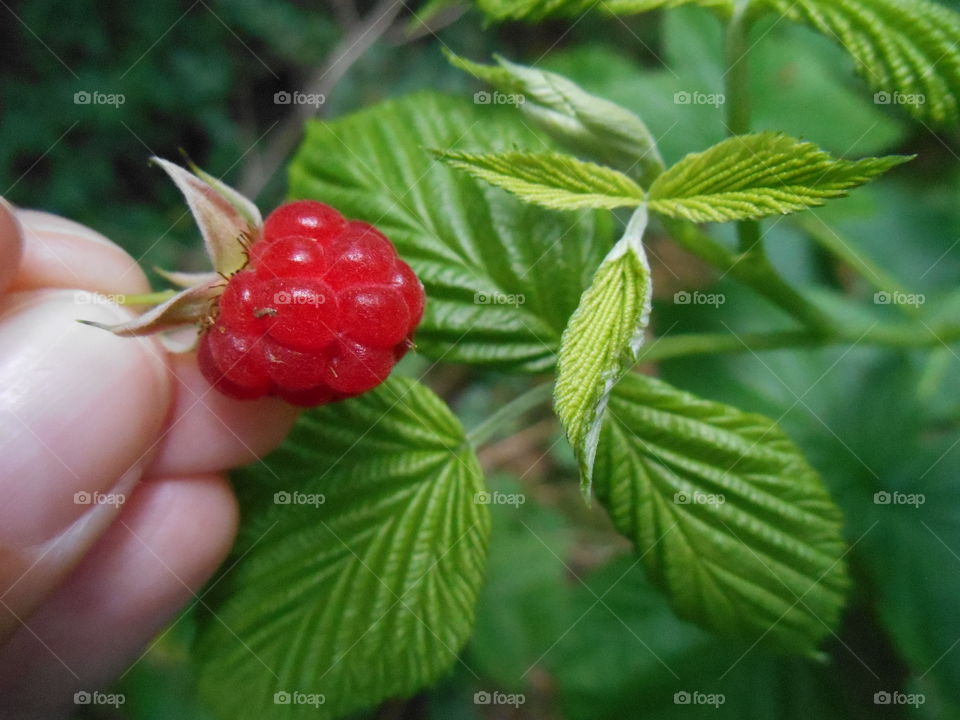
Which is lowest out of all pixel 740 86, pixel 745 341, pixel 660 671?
pixel 660 671

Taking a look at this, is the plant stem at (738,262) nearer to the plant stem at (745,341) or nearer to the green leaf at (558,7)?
the plant stem at (745,341)

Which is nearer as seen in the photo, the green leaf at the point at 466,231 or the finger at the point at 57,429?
the finger at the point at 57,429

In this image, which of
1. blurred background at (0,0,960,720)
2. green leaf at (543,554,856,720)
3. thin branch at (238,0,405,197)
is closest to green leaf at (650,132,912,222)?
blurred background at (0,0,960,720)

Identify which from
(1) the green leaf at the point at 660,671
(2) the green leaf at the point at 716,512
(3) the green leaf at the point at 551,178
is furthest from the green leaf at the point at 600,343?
(1) the green leaf at the point at 660,671

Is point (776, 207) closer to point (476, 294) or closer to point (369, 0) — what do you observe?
point (476, 294)

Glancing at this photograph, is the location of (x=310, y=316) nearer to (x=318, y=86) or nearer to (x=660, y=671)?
(x=660, y=671)

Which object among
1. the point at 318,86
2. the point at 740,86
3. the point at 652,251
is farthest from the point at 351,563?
the point at 318,86

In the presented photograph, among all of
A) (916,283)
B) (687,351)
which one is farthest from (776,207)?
(916,283)
